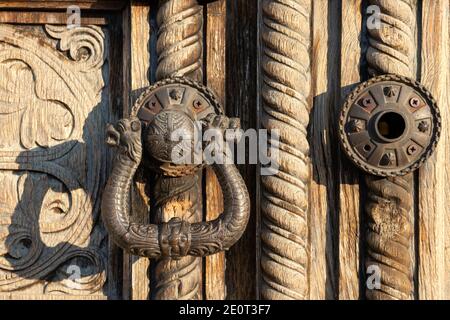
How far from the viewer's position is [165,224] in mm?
2172

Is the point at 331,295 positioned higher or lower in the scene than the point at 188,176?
lower

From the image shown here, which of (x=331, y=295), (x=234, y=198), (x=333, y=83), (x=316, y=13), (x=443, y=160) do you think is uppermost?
(x=316, y=13)

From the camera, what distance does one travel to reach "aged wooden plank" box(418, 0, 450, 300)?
2.32 m

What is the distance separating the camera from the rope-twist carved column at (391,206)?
7.52ft

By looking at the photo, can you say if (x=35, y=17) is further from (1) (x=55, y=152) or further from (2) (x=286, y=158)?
(2) (x=286, y=158)

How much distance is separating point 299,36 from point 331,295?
677 mm

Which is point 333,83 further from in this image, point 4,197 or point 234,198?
point 4,197

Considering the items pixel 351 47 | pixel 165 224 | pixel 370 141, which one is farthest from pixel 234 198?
pixel 351 47

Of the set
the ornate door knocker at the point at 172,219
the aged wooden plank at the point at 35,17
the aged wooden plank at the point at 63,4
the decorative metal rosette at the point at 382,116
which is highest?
the aged wooden plank at the point at 63,4

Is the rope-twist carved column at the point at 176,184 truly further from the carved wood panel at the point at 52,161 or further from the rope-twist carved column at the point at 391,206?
the rope-twist carved column at the point at 391,206

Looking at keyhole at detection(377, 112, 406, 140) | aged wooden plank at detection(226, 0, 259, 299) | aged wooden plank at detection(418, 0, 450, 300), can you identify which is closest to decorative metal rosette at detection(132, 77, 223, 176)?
aged wooden plank at detection(226, 0, 259, 299)

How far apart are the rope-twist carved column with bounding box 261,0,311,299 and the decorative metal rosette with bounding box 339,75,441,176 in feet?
0.41

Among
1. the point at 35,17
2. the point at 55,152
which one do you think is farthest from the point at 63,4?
the point at 55,152

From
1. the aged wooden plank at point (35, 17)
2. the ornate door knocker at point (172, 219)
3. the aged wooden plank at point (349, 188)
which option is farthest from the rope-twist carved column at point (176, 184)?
the aged wooden plank at point (349, 188)
